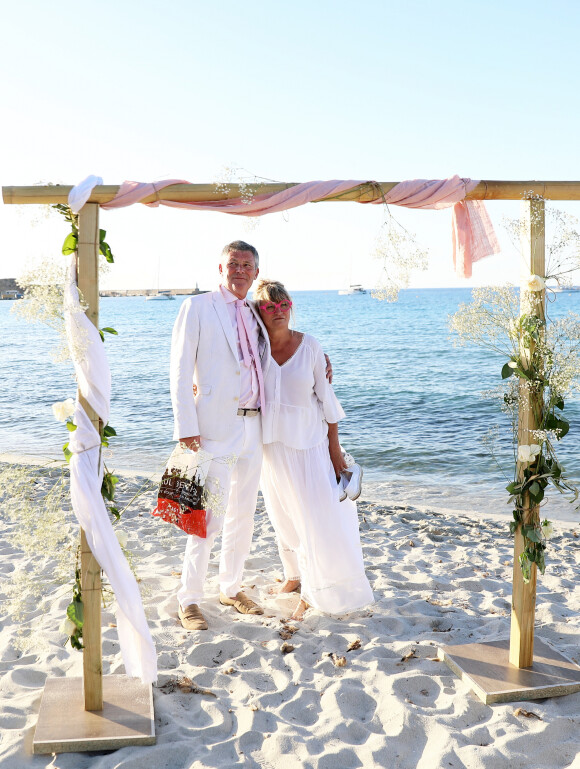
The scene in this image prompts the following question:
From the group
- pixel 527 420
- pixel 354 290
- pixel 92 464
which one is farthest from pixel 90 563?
pixel 354 290

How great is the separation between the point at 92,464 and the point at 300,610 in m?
1.83

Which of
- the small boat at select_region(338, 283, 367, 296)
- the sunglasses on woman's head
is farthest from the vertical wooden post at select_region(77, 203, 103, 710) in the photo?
the small boat at select_region(338, 283, 367, 296)

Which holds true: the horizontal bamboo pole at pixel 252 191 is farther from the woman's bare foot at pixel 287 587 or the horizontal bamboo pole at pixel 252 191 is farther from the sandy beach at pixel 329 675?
the woman's bare foot at pixel 287 587

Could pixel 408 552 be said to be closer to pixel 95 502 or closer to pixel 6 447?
pixel 95 502

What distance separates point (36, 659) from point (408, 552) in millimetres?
2798

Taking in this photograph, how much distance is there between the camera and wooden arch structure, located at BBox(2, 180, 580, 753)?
2.82 meters

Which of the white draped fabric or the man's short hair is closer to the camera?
the white draped fabric

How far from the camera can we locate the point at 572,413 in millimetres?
13305

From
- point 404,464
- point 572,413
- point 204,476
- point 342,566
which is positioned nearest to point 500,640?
point 342,566

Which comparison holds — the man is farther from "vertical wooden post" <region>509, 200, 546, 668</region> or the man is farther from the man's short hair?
"vertical wooden post" <region>509, 200, 546, 668</region>

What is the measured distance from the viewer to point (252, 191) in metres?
3.08

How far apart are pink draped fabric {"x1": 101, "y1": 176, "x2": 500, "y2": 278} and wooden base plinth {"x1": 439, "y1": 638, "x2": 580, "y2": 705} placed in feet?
6.33

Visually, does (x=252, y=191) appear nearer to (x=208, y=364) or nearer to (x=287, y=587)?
(x=208, y=364)

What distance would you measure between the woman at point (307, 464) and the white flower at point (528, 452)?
3.97ft
